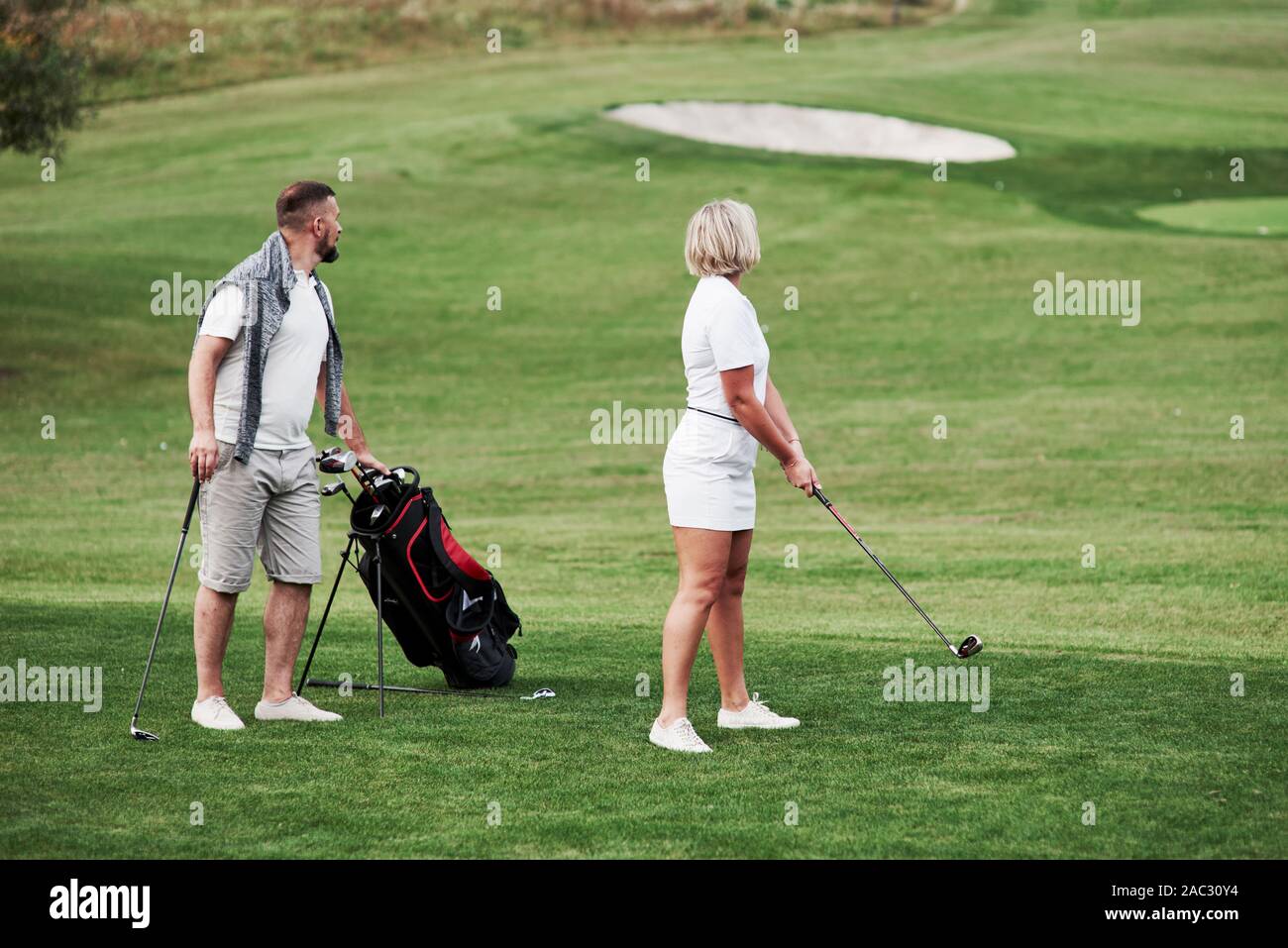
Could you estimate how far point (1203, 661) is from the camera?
8.17m

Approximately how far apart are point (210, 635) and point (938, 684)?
3.46 meters

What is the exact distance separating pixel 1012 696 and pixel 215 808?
375cm

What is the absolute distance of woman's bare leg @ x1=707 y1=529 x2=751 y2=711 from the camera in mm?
6500

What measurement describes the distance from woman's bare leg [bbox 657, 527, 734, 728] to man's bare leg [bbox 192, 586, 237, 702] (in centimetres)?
190

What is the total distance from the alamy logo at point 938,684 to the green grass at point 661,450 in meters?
0.12

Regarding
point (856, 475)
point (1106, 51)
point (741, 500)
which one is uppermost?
point (1106, 51)

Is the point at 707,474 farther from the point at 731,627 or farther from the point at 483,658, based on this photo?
the point at 483,658

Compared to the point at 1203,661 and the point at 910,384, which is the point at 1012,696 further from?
the point at 910,384

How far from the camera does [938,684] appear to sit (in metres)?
7.58

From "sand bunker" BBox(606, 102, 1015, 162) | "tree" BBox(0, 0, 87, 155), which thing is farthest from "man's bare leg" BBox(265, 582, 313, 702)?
"sand bunker" BBox(606, 102, 1015, 162)

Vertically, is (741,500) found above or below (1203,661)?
above
